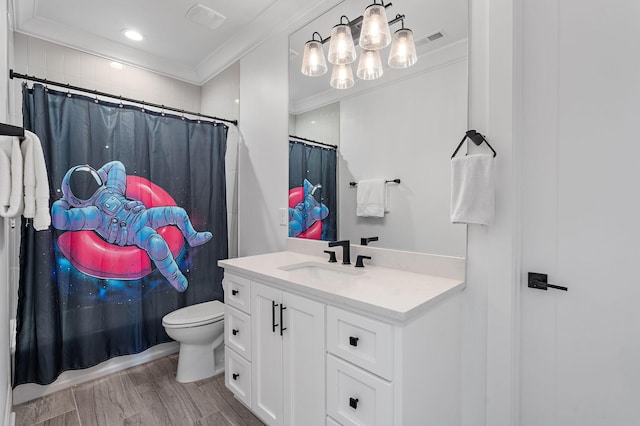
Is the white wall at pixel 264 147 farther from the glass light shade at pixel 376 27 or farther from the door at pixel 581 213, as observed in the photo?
the door at pixel 581 213

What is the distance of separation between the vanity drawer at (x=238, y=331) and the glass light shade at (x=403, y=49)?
1.53 meters

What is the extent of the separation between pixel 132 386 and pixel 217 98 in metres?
2.47

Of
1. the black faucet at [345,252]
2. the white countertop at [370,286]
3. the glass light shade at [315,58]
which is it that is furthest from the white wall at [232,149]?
the black faucet at [345,252]

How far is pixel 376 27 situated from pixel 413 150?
611mm

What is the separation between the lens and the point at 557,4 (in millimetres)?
1169

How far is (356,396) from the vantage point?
3.65 feet

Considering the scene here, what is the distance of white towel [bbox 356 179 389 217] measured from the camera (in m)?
1.66

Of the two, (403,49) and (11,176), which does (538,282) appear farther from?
(11,176)

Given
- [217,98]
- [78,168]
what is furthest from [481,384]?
[217,98]

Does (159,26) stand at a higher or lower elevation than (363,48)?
higher

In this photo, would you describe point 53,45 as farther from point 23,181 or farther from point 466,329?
point 466,329

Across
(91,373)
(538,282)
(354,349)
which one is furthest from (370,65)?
(91,373)

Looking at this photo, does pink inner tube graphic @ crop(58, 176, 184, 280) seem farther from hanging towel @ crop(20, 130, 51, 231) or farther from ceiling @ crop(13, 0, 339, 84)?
ceiling @ crop(13, 0, 339, 84)

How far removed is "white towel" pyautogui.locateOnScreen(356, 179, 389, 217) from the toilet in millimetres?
1268
